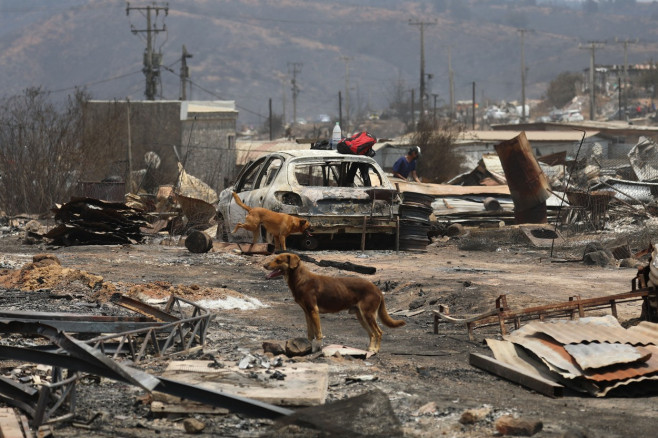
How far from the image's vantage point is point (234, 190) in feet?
57.1

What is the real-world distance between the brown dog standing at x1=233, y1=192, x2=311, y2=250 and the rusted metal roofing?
6.42 metres

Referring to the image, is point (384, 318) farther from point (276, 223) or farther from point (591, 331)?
point (276, 223)

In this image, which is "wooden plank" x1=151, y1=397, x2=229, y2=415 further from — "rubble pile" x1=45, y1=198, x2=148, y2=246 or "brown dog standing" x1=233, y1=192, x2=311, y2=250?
"rubble pile" x1=45, y1=198, x2=148, y2=246

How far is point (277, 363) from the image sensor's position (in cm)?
762

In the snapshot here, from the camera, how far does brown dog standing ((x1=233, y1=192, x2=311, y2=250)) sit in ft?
48.7

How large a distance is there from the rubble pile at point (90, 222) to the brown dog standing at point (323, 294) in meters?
9.60

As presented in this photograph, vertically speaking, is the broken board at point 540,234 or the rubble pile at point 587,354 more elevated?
the rubble pile at point 587,354

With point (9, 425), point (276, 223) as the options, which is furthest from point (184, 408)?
point (276, 223)

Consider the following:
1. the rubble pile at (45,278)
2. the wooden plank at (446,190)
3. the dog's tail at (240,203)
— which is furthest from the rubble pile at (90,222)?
the wooden plank at (446,190)

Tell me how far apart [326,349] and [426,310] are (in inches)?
119

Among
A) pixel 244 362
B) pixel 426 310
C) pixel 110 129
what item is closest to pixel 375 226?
pixel 426 310

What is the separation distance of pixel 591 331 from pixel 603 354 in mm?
722

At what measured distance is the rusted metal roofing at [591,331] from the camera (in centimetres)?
818

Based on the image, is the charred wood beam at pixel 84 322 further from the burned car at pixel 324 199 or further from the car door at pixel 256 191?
the car door at pixel 256 191
